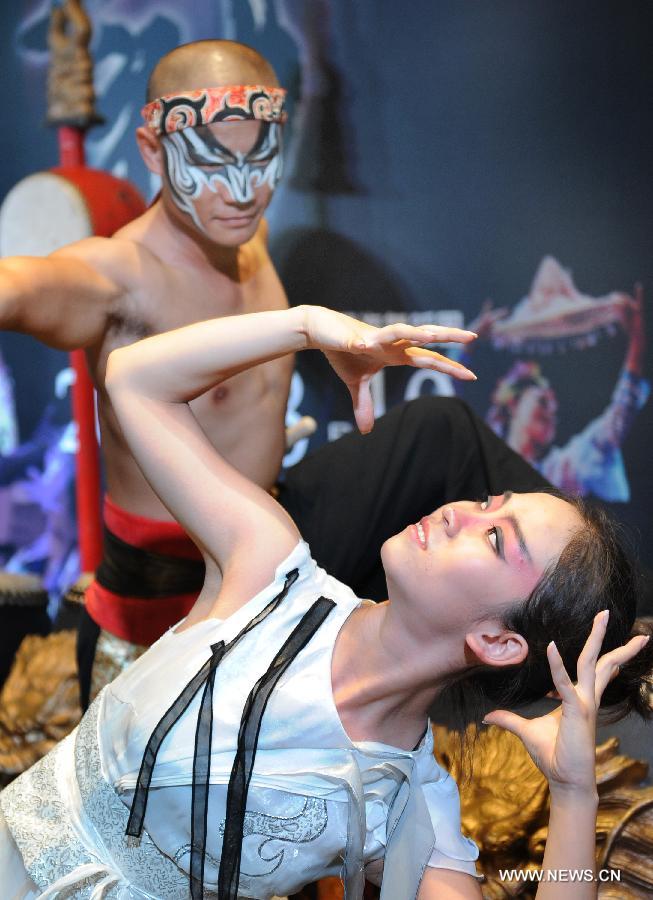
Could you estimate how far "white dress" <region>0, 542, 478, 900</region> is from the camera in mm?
1209

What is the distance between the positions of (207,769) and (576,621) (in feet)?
1.43

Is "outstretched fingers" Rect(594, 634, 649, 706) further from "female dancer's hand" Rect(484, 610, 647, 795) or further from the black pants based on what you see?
the black pants

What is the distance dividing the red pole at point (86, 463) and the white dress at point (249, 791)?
4.79 feet

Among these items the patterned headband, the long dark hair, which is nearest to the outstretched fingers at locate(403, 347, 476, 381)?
the long dark hair

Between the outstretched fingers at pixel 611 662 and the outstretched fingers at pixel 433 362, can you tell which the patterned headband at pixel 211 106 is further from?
the outstretched fingers at pixel 611 662

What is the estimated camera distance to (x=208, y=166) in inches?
66.2

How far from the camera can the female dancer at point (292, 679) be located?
1191 millimetres

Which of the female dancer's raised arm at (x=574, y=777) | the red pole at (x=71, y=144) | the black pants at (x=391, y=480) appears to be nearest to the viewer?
the female dancer's raised arm at (x=574, y=777)

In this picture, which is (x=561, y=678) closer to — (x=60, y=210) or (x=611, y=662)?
(x=611, y=662)

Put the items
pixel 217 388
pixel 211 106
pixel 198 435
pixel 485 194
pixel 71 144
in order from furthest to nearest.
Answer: pixel 71 144 → pixel 485 194 → pixel 217 388 → pixel 211 106 → pixel 198 435

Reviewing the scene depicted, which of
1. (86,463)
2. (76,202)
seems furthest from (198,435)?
(86,463)

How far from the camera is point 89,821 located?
127cm

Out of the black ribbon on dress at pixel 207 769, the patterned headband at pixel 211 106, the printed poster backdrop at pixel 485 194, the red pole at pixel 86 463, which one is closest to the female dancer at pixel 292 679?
the black ribbon on dress at pixel 207 769

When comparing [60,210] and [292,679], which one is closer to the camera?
[292,679]
